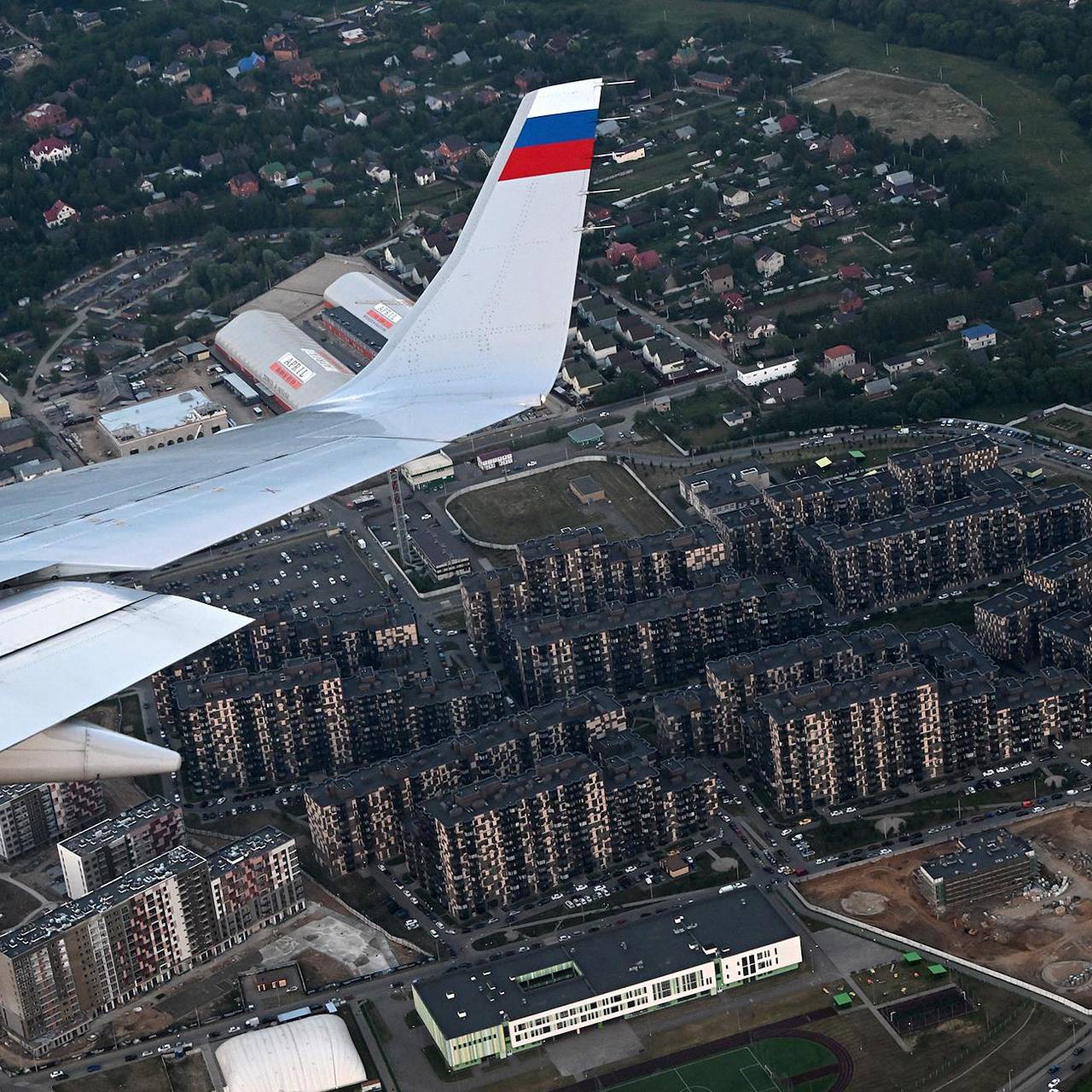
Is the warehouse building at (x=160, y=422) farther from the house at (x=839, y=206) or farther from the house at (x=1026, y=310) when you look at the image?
the house at (x=1026, y=310)

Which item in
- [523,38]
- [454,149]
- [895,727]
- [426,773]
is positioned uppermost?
[523,38]

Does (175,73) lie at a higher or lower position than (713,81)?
higher

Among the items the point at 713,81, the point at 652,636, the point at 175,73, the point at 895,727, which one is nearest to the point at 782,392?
the point at 652,636

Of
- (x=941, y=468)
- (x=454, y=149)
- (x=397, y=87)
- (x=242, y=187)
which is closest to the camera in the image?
(x=941, y=468)

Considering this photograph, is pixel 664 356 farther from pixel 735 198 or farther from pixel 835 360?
pixel 735 198

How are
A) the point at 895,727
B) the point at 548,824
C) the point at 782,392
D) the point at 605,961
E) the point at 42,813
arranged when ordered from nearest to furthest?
the point at 605,961 → the point at 548,824 → the point at 895,727 → the point at 42,813 → the point at 782,392

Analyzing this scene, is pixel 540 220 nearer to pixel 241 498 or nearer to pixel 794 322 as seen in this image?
pixel 241 498

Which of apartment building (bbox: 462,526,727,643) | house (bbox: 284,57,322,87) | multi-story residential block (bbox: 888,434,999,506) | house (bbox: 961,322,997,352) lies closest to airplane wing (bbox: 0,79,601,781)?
apartment building (bbox: 462,526,727,643)
